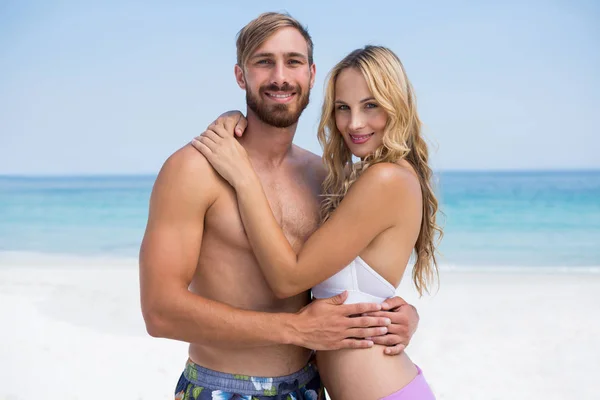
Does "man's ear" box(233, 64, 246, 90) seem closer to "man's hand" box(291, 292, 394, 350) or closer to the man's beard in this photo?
the man's beard

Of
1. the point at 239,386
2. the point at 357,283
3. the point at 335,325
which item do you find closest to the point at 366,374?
the point at 335,325

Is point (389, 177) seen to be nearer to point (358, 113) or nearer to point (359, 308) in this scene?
point (358, 113)

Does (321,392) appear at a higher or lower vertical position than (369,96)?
lower

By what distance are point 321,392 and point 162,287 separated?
2.88 ft

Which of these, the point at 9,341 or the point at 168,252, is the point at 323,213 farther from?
the point at 9,341

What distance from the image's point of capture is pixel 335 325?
2729 mm

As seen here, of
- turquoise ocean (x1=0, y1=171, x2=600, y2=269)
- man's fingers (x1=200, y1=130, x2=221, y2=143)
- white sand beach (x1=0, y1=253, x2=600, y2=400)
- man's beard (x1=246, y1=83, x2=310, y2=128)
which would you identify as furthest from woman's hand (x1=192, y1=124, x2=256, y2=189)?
turquoise ocean (x1=0, y1=171, x2=600, y2=269)

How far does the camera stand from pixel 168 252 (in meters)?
2.72

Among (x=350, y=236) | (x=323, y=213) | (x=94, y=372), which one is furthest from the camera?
(x=94, y=372)

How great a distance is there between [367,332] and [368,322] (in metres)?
0.04

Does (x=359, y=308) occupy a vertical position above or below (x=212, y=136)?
below

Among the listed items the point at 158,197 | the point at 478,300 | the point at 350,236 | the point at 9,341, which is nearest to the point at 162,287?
the point at 158,197

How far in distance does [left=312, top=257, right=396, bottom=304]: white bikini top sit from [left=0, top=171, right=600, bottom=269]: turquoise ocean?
670cm

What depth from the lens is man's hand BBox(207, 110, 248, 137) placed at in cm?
302
